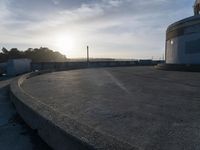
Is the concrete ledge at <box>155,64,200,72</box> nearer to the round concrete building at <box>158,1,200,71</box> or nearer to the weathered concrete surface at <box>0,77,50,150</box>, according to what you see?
the round concrete building at <box>158,1,200,71</box>

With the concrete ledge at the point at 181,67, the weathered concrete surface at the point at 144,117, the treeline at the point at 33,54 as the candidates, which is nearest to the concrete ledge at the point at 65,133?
the weathered concrete surface at the point at 144,117

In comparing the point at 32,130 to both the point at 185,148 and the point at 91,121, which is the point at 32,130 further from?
the point at 185,148

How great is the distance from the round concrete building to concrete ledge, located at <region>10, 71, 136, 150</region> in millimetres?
18698

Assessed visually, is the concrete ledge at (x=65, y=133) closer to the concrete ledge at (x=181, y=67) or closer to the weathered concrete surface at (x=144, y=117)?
the weathered concrete surface at (x=144, y=117)

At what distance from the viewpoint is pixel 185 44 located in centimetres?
2412

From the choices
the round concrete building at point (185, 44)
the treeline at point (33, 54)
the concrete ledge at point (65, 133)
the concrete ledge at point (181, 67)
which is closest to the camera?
the concrete ledge at point (65, 133)

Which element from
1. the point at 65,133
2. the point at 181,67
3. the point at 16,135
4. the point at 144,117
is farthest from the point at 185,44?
the point at 65,133

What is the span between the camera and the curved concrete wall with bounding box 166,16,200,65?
22922mm

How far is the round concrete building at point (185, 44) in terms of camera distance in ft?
74.9

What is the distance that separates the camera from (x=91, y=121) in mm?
6301

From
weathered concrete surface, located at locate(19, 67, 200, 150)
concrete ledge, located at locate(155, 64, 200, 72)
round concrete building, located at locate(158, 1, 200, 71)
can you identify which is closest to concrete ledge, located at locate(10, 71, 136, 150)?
weathered concrete surface, located at locate(19, 67, 200, 150)

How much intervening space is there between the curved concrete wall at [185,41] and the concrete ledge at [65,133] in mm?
19495

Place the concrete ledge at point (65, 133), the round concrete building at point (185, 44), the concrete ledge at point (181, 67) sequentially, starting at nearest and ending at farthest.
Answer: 1. the concrete ledge at point (65, 133)
2. the concrete ledge at point (181, 67)
3. the round concrete building at point (185, 44)

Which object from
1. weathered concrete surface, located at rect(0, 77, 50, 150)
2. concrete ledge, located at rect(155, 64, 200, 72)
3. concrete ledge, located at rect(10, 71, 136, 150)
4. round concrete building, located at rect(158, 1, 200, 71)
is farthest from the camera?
round concrete building, located at rect(158, 1, 200, 71)
